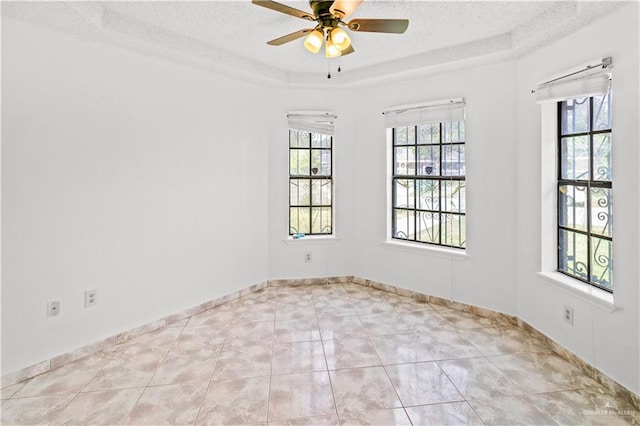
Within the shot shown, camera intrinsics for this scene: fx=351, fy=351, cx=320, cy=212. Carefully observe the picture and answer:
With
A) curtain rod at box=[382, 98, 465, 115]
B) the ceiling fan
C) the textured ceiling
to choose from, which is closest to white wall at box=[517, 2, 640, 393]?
the textured ceiling

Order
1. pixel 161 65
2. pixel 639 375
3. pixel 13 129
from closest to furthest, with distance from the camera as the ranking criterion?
pixel 639 375 < pixel 13 129 < pixel 161 65

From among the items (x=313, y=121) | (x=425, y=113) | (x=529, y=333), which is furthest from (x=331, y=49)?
(x=529, y=333)

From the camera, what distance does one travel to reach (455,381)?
7.63 ft

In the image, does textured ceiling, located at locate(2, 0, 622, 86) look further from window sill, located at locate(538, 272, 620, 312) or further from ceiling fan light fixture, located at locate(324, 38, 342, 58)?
window sill, located at locate(538, 272, 620, 312)

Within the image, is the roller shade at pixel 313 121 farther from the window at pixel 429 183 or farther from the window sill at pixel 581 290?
the window sill at pixel 581 290

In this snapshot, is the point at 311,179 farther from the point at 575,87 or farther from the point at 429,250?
the point at 575,87

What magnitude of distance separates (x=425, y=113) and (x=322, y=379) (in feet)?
9.17

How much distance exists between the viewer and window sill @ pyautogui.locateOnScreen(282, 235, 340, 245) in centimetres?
434

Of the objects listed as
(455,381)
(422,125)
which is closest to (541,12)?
(422,125)

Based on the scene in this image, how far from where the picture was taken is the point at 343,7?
2.09 metres

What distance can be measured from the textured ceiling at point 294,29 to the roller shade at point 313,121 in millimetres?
645

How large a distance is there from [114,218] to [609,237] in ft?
12.2

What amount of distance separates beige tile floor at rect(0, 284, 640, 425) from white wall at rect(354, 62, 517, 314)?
39 cm

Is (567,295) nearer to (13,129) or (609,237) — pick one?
(609,237)
